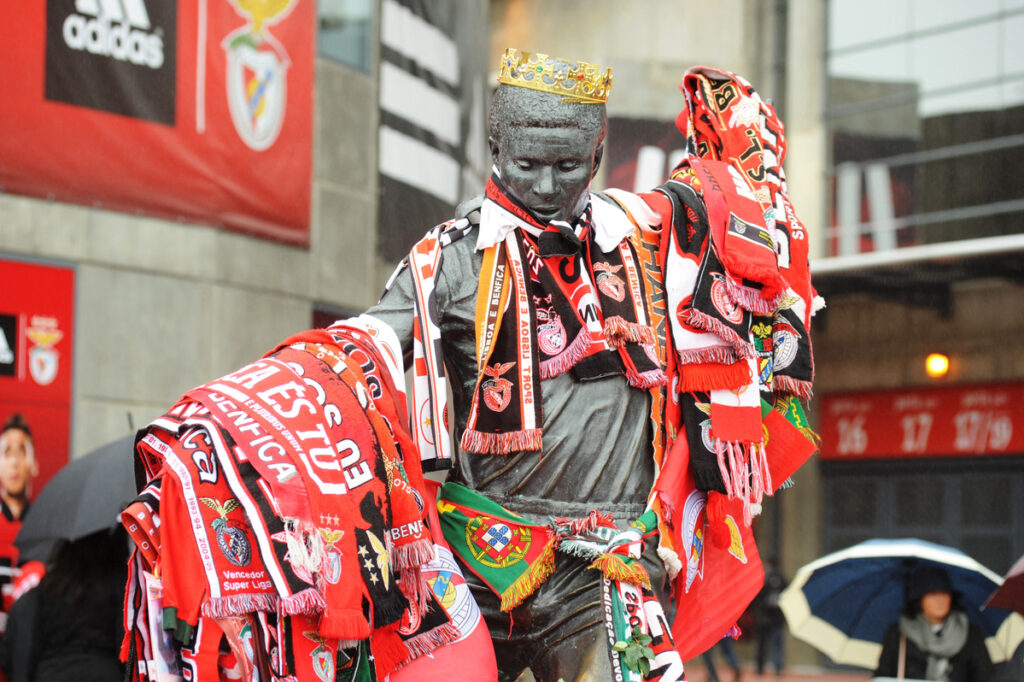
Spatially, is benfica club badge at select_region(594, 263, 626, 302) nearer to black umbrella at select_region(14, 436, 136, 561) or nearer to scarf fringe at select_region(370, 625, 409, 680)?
scarf fringe at select_region(370, 625, 409, 680)

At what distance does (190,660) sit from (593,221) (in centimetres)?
153

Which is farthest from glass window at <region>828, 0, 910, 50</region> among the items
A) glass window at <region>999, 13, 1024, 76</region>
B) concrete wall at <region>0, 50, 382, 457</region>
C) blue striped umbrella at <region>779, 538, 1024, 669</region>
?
blue striped umbrella at <region>779, 538, 1024, 669</region>

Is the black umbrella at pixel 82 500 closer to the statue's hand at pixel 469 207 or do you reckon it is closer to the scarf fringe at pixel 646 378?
the statue's hand at pixel 469 207

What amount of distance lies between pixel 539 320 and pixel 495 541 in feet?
1.92

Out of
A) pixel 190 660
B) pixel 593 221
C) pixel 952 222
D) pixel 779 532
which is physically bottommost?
pixel 779 532

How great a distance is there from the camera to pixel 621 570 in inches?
144

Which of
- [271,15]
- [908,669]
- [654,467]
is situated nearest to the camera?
[654,467]

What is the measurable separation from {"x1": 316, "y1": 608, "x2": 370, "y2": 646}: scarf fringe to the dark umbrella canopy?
4509mm

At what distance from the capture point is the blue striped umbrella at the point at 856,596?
8.42 m

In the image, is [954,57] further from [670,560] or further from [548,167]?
[670,560]

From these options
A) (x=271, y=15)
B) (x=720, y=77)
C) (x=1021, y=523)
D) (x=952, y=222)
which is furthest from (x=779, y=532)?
(x=720, y=77)

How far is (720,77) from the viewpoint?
4.41 metres

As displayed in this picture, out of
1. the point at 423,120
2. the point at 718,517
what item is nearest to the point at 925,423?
the point at 423,120

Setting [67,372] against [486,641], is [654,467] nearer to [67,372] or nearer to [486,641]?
[486,641]
